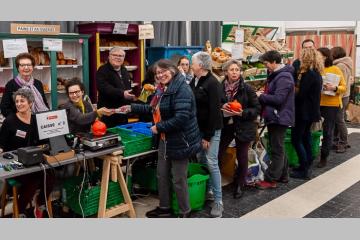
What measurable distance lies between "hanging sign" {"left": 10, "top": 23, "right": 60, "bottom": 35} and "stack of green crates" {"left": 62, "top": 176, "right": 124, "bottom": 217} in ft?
5.43

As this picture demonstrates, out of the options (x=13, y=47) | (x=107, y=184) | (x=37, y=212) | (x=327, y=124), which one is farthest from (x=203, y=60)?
(x=327, y=124)

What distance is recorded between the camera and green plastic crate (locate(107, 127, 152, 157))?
11.1ft

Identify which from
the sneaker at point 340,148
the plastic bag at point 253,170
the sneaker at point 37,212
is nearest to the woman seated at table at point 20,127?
the sneaker at point 37,212

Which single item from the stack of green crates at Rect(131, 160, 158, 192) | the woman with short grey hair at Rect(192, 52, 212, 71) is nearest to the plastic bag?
the stack of green crates at Rect(131, 160, 158, 192)

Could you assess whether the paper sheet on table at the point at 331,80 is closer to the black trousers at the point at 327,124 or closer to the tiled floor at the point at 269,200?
the black trousers at the point at 327,124

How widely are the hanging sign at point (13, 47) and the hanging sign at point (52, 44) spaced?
0.94ft

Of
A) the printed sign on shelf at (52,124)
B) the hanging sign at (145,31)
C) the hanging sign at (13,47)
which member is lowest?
the printed sign on shelf at (52,124)

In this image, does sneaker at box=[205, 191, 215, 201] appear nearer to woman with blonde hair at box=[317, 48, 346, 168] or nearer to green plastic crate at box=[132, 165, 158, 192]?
green plastic crate at box=[132, 165, 158, 192]

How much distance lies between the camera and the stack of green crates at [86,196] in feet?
10.9

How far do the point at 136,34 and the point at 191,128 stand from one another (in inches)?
101

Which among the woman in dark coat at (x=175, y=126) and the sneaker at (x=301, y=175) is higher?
the woman in dark coat at (x=175, y=126)

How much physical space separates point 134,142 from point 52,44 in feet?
5.53

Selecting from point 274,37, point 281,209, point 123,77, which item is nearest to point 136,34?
point 123,77

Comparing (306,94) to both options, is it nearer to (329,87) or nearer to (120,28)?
(329,87)
